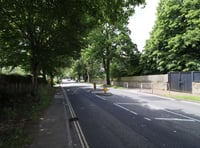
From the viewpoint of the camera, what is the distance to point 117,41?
1540 inches

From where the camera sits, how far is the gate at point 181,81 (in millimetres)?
19523

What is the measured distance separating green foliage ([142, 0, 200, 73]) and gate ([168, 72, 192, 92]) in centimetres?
416

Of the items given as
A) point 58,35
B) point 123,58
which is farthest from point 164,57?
point 58,35

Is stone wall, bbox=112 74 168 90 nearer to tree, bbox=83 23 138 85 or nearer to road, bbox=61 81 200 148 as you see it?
tree, bbox=83 23 138 85

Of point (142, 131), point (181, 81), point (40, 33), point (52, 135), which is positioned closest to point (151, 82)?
point (181, 81)

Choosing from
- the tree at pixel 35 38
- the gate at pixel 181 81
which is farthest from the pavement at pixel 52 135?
the gate at pixel 181 81

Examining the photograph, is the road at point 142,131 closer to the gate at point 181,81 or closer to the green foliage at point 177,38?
the gate at point 181,81

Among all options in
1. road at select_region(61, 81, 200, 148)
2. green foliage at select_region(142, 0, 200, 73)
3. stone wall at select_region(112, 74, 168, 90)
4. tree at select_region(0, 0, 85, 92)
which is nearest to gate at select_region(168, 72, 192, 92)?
stone wall at select_region(112, 74, 168, 90)

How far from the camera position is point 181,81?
824 inches

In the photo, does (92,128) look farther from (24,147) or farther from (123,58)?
(123,58)

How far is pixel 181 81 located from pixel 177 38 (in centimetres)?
839

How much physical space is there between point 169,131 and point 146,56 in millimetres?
29719

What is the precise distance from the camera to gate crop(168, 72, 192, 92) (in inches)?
769

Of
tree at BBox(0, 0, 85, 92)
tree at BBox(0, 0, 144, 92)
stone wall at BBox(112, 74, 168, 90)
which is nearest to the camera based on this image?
tree at BBox(0, 0, 144, 92)
